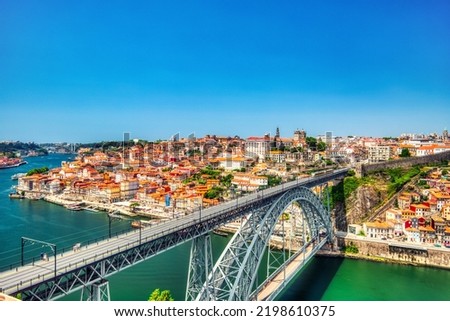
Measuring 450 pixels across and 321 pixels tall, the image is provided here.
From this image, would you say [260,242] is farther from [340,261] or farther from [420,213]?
[420,213]

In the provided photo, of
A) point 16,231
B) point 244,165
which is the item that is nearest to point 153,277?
point 16,231

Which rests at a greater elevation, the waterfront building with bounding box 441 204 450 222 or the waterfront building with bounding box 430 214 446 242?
the waterfront building with bounding box 441 204 450 222

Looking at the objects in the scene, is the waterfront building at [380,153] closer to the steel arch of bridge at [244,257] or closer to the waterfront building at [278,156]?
the waterfront building at [278,156]

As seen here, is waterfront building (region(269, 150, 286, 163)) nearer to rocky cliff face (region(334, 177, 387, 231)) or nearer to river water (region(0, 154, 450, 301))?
rocky cliff face (region(334, 177, 387, 231))

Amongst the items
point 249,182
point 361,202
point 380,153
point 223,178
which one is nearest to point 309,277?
point 361,202

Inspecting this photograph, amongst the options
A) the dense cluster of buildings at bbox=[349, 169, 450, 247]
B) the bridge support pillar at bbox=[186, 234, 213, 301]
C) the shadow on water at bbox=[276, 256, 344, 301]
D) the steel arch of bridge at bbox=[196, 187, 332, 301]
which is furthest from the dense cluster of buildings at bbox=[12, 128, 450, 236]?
the bridge support pillar at bbox=[186, 234, 213, 301]

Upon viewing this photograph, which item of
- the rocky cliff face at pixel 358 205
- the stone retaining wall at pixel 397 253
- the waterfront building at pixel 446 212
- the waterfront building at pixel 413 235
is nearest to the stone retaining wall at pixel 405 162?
A: the rocky cliff face at pixel 358 205

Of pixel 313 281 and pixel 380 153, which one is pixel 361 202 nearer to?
pixel 313 281
